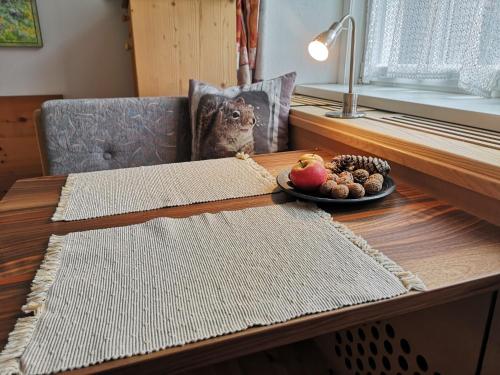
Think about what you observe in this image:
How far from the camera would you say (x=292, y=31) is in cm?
208

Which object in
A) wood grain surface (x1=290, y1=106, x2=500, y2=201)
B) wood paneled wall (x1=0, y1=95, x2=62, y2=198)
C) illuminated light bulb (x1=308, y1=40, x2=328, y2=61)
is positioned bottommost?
wood paneled wall (x1=0, y1=95, x2=62, y2=198)

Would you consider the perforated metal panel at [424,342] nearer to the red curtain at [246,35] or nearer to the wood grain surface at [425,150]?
the wood grain surface at [425,150]

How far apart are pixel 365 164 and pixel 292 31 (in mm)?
1429

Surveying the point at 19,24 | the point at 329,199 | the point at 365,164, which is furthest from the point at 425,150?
the point at 19,24

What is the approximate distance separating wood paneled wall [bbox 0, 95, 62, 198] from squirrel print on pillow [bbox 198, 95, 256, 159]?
41.7 inches

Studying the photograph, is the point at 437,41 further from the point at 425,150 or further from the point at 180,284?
the point at 180,284

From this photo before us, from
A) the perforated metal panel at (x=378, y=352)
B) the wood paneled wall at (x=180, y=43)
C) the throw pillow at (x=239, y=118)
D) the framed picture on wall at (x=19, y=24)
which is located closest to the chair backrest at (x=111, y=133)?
the throw pillow at (x=239, y=118)

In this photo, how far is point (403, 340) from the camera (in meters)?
0.93

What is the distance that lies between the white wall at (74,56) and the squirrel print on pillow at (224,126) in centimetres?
88

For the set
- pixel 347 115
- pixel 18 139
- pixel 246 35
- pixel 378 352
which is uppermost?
pixel 246 35

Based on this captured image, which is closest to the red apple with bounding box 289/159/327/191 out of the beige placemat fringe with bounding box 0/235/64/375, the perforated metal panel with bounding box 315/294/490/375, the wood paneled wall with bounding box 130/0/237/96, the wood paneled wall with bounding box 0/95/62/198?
the perforated metal panel with bounding box 315/294/490/375

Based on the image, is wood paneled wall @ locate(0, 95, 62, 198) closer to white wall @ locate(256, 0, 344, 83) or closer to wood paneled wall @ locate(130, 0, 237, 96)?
wood paneled wall @ locate(130, 0, 237, 96)

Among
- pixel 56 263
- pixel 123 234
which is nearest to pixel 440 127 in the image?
pixel 123 234

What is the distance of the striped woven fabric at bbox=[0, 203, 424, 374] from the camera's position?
1.41 ft
